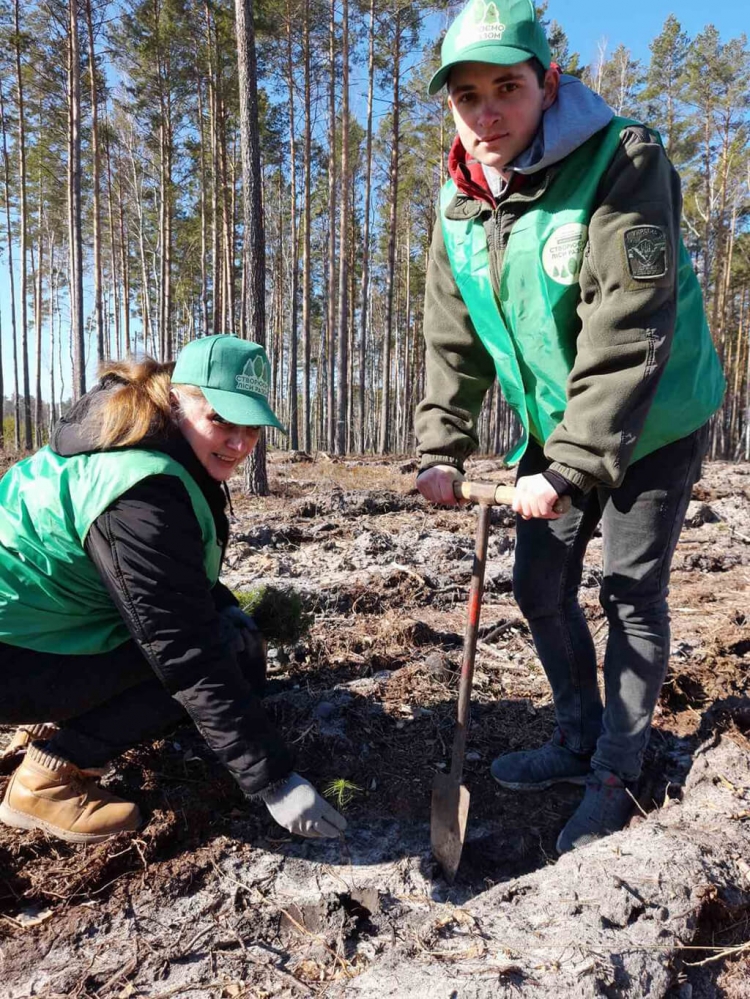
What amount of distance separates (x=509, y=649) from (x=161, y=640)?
2.06 metres

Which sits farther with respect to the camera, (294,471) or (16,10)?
(16,10)

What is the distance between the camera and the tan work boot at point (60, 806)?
2.03 m

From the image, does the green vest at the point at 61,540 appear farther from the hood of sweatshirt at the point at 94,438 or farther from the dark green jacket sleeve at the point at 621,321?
the dark green jacket sleeve at the point at 621,321

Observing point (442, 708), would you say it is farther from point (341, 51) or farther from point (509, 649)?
point (341, 51)

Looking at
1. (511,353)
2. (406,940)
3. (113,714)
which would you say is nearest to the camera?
(406,940)

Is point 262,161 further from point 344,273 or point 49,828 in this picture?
point 49,828

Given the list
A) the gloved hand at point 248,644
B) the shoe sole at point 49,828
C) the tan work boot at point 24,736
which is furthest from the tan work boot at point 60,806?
the gloved hand at point 248,644

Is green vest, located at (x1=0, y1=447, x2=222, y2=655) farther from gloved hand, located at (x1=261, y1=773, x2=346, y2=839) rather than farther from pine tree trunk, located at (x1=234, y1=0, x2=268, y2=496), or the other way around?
pine tree trunk, located at (x1=234, y1=0, x2=268, y2=496)

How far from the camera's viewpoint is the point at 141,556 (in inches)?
69.1

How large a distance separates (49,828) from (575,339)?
207cm

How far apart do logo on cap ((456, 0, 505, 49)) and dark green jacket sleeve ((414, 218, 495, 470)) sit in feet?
1.97

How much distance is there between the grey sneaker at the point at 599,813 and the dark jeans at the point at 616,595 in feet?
0.13

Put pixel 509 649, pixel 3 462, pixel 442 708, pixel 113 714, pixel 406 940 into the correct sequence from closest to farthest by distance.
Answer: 1. pixel 406 940
2. pixel 113 714
3. pixel 442 708
4. pixel 509 649
5. pixel 3 462

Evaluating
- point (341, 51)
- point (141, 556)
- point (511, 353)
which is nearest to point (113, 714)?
point (141, 556)
